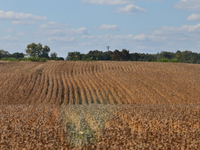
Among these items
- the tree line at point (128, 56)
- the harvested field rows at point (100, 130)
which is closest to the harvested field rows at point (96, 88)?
the harvested field rows at point (100, 130)

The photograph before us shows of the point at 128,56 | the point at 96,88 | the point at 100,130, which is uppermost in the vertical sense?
the point at 128,56

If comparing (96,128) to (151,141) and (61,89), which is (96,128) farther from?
(61,89)

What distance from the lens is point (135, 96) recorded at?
21.4 metres

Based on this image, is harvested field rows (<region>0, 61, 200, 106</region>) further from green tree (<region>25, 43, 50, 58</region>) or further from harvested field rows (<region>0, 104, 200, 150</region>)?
green tree (<region>25, 43, 50, 58</region>)

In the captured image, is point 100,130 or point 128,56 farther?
point 128,56

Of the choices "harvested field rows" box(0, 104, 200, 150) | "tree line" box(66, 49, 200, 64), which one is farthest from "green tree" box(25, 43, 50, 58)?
"harvested field rows" box(0, 104, 200, 150)

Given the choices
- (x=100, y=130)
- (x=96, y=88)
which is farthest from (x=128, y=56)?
(x=100, y=130)

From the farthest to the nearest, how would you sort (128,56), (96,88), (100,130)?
(128,56) < (96,88) < (100,130)

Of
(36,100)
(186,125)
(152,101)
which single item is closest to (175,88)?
(152,101)

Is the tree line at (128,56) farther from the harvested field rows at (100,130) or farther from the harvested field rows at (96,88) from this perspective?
the harvested field rows at (100,130)

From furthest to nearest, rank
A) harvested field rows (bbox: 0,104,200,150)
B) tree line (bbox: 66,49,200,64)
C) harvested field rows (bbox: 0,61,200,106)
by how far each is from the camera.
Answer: tree line (bbox: 66,49,200,64), harvested field rows (bbox: 0,61,200,106), harvested field rows (bbox: 0,104,200,150)

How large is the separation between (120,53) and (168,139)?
204 feet

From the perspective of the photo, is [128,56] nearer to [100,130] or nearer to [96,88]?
[96,88]

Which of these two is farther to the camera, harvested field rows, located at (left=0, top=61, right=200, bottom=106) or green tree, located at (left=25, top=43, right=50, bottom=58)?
green tree, located at (left=25, top=43, right=50, bottom=58)
